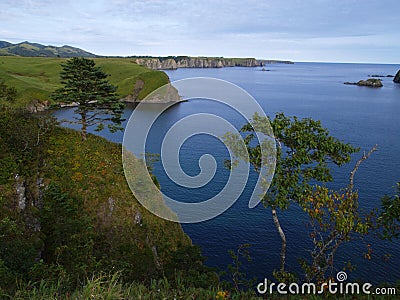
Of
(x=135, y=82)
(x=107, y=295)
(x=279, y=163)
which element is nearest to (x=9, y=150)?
(x=279, y=163)

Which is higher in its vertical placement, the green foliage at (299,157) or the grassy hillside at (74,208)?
the green foliage at (299,157)

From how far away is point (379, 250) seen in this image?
90.1 ft

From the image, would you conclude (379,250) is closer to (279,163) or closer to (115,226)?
(279,163)

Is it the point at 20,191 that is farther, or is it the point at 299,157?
the point at 20,191

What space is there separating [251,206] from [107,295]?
27648 mm

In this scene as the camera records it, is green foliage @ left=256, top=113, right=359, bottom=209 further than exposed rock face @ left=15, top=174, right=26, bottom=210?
No

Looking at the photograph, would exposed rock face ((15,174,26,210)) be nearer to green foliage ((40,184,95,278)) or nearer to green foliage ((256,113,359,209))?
Result: green foliage ((40,184,95,278))

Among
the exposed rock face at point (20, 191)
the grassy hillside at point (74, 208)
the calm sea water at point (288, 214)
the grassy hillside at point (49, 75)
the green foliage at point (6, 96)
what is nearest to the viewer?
the grassy hillside at point (74, 208)

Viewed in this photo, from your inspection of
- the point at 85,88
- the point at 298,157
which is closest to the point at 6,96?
the point at 85,88

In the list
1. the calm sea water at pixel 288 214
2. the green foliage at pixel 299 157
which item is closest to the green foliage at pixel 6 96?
the calm sea water at pixel 288 214

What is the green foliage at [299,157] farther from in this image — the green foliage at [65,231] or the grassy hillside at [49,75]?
the grassy hillside at [49,75]

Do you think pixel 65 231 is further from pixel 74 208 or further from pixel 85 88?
pixel 85 88

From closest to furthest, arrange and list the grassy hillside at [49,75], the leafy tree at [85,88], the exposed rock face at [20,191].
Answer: the exposed rock face at [20,191], the leafy tree at [85,88], the grassy hillside at [49,75]

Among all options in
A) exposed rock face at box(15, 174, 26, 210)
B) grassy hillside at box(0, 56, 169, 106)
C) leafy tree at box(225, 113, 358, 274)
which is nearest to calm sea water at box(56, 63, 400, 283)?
leafy tree at box(225, 113, 358, 274)
